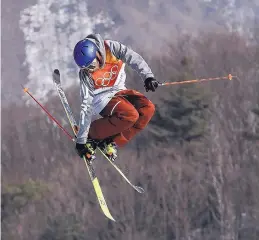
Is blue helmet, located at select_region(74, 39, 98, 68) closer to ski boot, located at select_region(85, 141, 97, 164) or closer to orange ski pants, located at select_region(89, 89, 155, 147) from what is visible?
orange ski pants, located at select_region(89, 89, 155, 147)

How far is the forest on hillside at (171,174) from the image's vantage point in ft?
110

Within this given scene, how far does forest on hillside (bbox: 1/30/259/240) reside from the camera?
33594 mm

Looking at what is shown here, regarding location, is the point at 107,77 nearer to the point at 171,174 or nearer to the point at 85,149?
the point at 85,149

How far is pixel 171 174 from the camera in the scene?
118 ft

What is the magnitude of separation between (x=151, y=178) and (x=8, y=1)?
194ft

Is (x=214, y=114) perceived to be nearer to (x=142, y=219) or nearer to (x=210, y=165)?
(x=210, y=165)

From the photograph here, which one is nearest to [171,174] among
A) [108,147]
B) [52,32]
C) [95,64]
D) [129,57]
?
[108,147]

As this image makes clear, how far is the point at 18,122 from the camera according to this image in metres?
50.1

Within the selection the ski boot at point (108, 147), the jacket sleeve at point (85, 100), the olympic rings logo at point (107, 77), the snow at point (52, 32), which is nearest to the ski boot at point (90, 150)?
the ski boot at point (108, 147)

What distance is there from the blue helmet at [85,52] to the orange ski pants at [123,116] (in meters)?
0.70

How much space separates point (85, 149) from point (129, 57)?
99cm

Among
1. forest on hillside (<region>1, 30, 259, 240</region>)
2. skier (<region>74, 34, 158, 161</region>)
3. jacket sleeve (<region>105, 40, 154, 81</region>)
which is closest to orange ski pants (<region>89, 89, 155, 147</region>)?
skier (<region>74, 34, 158, 161</region>)

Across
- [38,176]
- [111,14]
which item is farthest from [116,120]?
[111,14]

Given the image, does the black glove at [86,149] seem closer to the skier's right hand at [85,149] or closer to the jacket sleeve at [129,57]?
the skier's right hand at [85,149]
